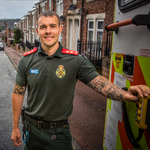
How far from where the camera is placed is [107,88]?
1915mm

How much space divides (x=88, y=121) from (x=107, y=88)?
121 inches

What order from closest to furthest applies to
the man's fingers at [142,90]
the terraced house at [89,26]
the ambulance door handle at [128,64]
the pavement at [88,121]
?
the man's fingers at [142,90] → the ambulance door handle at [128,64] → the pavement at [88,121] → the terraced house at [89,26]

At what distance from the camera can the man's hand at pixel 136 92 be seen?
1478 mm

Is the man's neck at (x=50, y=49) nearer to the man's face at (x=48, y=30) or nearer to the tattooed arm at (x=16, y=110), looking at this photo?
the man's face at (x=48, y=30)

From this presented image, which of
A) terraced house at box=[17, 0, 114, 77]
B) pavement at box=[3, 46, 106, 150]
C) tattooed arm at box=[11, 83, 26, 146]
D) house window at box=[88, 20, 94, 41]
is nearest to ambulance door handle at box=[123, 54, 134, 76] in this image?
tattooed arm at box=[11, 83, 26, 146]

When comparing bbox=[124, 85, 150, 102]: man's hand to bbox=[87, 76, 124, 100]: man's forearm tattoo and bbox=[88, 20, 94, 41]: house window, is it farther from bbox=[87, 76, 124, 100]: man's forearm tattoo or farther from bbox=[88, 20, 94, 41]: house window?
bbox=[88, 20, 94, 41]: house window

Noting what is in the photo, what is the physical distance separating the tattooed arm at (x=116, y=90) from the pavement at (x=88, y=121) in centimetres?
212

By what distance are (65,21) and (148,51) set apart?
15.8 metres

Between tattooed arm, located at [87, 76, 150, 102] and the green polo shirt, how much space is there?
10cm

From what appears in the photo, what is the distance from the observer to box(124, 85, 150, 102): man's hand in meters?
1.48

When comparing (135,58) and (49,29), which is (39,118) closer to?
(49,29)

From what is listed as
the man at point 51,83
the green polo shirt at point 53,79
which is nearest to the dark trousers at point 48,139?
the man at point 51,83

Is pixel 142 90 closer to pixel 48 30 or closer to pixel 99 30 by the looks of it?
pixel 48 30

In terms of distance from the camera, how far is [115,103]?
2404 mm
